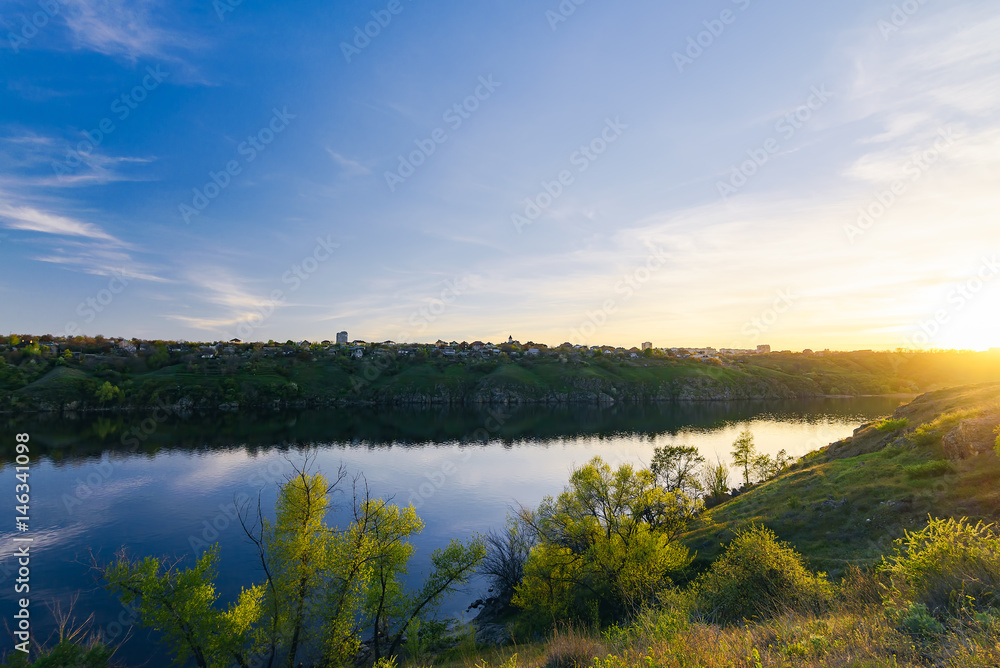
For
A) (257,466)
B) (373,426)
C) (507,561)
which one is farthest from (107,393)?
(507,561)

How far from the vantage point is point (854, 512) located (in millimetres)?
27266

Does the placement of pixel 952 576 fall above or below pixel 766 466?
above

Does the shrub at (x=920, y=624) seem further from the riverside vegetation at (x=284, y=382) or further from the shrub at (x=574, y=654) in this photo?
the riverside vegetation at (x=284, y=382)

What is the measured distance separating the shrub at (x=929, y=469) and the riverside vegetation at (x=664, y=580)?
0.08 metres

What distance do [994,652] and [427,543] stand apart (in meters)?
41.0

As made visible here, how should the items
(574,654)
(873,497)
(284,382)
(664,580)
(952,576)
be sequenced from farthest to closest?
(284,382)
(664,580)
(873,497)
(574,654)
(952,576)

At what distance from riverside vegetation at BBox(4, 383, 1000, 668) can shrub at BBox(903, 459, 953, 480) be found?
0.27ft

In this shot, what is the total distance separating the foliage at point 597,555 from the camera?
27688 mm

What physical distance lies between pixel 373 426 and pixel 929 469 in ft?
344

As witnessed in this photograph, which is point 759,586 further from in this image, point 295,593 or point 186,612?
point 186,612

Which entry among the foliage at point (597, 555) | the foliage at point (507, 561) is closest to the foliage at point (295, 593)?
the foliage at point (597, 555)

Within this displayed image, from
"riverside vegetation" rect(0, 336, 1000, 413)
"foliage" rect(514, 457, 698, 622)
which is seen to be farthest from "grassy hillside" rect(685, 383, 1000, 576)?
"riverside vegetation" rect(0, 336, 1000, 413)

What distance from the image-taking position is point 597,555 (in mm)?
29422

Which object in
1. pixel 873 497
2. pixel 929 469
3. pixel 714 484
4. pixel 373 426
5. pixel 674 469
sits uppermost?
pixel 929 469
